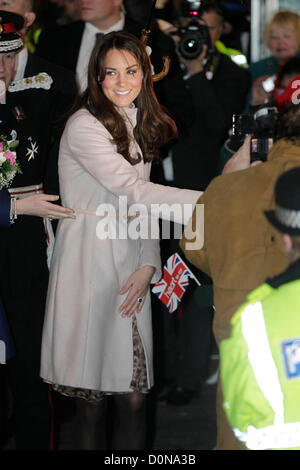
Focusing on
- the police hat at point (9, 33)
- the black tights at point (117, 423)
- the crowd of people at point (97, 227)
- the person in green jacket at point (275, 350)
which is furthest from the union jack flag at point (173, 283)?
the person in green jacket at point (275, 350)

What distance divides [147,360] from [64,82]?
125 centimetres

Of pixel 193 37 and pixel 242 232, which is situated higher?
pixel 193 37

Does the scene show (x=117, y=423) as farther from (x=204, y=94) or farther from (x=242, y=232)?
(x=204, y=94)

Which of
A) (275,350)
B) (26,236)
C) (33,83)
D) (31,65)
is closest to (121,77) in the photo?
(33,83)

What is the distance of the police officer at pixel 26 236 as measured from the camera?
3.51 meters

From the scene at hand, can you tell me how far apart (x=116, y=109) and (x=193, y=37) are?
150 centimetres

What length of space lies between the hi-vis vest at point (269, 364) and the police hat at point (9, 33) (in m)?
1.70

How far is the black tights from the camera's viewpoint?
3395 mm

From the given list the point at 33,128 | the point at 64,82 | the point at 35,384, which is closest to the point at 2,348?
the point at 35,384

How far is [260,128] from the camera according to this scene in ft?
9.90

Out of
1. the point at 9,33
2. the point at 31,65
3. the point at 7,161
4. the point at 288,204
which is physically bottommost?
the point at 7,161

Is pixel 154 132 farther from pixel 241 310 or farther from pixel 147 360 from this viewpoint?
pixel 241 310

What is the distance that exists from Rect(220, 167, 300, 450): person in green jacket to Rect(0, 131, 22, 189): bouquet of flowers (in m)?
1.42

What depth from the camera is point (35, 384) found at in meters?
3.62
